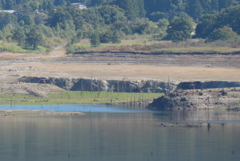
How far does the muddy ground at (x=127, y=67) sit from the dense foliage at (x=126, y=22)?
18.1 m

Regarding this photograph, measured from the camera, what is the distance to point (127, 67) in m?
93.2

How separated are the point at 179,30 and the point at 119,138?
264 feet

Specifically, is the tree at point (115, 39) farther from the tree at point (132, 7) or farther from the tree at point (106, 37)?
the tree at point (132, 7)

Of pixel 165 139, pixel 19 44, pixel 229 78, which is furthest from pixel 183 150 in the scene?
pixel 19 44

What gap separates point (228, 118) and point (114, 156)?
20.5 meters

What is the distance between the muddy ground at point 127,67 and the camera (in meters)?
84.0

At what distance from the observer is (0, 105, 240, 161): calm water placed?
4134 centimetres

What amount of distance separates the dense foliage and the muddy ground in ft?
59.5

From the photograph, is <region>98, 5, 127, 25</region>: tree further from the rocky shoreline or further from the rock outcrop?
the rocky shoreline

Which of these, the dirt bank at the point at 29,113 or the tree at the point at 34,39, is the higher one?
the tree at the point at 34,39

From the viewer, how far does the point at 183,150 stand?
1704 inches

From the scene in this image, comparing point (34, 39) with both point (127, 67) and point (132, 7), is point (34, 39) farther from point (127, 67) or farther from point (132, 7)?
point (132, 7)

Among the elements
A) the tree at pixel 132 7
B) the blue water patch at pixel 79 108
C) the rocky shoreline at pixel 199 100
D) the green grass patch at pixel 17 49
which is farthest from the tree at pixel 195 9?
the blue water patch at pixel 79 108

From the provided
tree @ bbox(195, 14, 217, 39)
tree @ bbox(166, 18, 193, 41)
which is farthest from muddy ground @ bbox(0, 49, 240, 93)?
tree @ bbox(195, 14, 217, 39)
